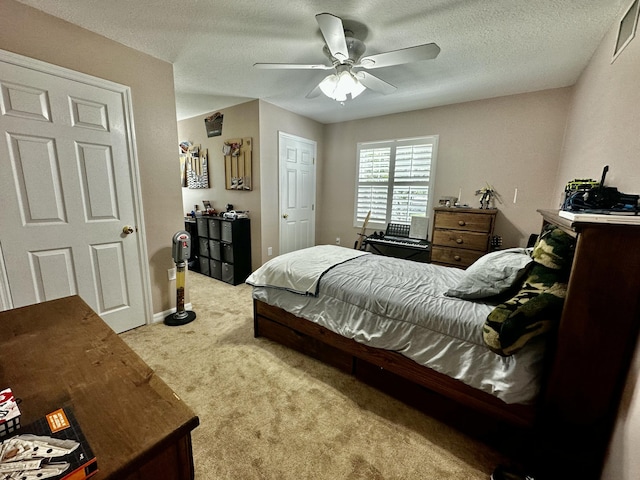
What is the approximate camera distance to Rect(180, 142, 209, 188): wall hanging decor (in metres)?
4.26

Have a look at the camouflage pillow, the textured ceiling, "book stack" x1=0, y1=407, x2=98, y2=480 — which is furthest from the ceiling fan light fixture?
"book stack" x1=0, y1=407, x2=98, y2=480

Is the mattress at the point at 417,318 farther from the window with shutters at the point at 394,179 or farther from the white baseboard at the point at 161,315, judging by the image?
the window with shutters at the point at 394,179

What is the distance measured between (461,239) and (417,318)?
1.99m

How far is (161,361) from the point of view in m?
2.03

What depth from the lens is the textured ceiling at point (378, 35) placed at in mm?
1696

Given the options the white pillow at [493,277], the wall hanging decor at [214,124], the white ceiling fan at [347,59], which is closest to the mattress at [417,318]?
the white pillow at [493,277]

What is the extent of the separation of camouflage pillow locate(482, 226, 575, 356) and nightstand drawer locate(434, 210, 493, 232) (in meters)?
1.73

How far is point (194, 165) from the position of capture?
14.6 ft

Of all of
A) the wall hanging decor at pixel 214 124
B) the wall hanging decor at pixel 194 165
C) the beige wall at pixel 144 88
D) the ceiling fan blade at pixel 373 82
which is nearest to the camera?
the beige wall at pixel 144 88

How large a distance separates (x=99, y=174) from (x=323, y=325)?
2.21m

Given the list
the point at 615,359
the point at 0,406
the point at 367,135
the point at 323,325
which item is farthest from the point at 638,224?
the point at 367,135

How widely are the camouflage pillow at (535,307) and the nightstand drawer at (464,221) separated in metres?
1.73

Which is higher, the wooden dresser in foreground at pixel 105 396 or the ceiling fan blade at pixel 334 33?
the ceiling fan blade at pixel 334 33

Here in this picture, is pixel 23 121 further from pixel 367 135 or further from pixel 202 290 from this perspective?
pixel 367 135
